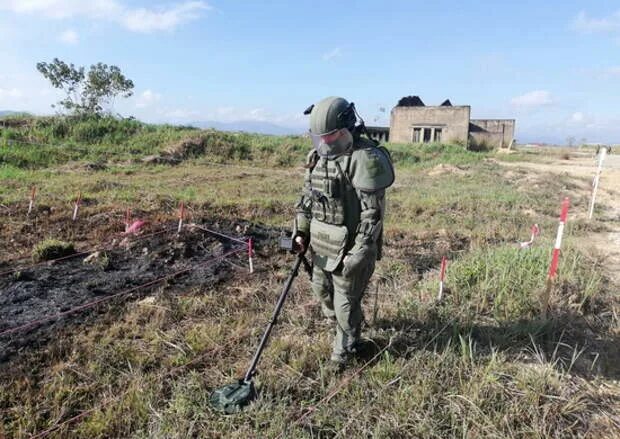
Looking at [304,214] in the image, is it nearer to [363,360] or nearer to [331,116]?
[331,116]

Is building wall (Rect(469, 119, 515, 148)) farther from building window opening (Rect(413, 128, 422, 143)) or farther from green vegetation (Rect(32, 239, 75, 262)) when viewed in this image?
green vegetation (Rect(32, 239, 75, 262))

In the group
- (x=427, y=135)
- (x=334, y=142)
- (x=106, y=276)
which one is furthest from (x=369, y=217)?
(x=427, y=135)

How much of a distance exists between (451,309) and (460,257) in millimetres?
1580

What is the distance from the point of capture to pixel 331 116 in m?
2.31

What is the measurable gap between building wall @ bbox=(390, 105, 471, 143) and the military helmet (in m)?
26.0

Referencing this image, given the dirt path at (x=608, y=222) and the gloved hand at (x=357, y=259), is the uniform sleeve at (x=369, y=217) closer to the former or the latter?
the gloved hand at (x=357, y=259)

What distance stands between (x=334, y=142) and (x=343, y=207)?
1.32 feet

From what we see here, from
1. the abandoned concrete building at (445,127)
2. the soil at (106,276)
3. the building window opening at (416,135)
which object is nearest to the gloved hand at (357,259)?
the soil at (106,276)

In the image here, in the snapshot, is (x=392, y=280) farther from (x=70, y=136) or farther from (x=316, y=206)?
(x=70, y=136)

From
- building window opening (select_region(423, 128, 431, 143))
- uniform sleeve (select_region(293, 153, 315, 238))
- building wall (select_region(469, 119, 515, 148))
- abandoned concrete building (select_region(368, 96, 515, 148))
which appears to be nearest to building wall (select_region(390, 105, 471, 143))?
abandoned concrete building (select_region(368, 96, 515, 148))

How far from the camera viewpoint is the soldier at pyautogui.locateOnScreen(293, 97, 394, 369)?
232cm

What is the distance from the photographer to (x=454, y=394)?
91.5 inches

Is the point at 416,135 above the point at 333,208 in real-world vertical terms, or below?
above

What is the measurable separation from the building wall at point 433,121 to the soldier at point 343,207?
85.3 feet
